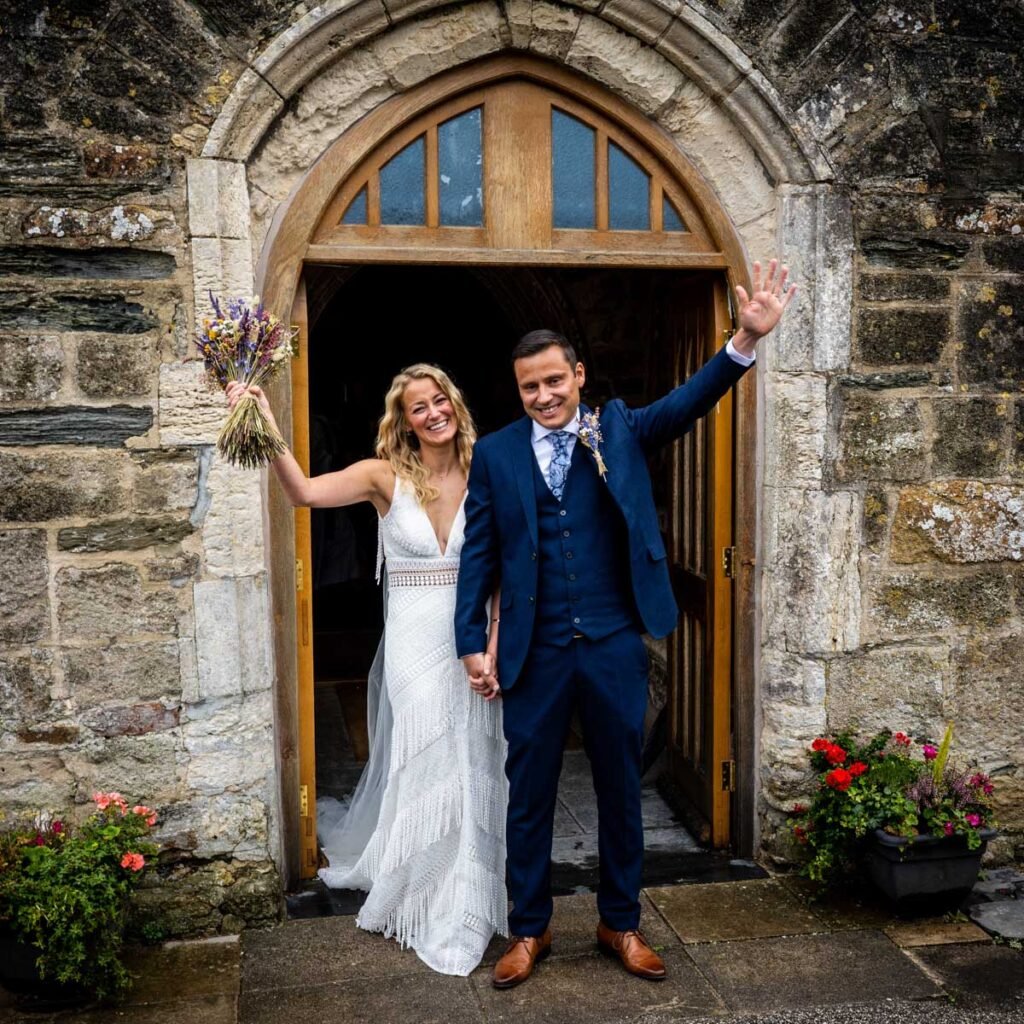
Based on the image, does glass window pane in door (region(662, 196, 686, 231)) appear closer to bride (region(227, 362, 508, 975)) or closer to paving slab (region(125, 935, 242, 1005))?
bride (region(227, 362, 508, 975))

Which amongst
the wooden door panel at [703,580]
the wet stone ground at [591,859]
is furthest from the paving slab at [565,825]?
the wooden door panel at [703,580]

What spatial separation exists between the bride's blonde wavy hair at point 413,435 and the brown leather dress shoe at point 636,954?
1497 millimetres

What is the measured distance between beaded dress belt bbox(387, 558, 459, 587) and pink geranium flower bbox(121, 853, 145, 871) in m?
1.15

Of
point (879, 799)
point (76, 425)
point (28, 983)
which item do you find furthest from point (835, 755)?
point (76, 425)

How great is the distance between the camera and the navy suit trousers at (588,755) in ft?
11.0

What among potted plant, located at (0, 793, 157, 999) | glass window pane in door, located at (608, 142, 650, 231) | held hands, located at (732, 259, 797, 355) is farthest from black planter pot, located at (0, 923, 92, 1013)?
glass window pane in door, located at (608, 142, 650, 231)

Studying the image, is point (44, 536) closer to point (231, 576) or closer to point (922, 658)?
point (231, 576)

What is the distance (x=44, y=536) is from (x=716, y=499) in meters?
2.39

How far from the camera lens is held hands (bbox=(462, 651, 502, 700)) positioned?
3479 mm

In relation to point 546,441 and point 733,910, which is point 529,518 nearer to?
point 546,441

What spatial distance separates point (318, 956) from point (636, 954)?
1018 mm

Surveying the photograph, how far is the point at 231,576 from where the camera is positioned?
373cm

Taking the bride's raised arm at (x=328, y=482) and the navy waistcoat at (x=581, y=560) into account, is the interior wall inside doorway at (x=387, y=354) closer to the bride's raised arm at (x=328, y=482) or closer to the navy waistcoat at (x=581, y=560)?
the bride's raised arm at (x=328, y=482)

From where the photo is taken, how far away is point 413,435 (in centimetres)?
384
